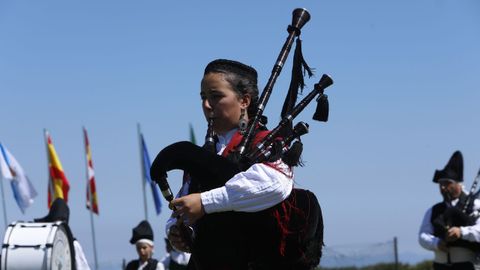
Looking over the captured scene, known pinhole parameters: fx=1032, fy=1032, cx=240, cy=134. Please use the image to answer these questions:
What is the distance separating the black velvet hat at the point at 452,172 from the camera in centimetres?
Answer: 1121

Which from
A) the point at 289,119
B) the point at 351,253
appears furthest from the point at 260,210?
the point at 351,253

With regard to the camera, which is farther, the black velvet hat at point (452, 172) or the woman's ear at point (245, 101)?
the black velvet hat at point (452, 172)

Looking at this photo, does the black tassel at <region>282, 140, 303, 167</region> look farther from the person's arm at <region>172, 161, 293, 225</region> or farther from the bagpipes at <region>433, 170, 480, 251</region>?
the bagpipes at <region>433, 170, 480, 251</region>

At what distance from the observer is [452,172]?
36.9ft

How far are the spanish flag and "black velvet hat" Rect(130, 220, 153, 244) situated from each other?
21.8ft

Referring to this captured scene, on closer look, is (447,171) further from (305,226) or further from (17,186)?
(17,186)

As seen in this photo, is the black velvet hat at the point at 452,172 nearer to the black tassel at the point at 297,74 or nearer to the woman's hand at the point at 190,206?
the black tassel at the point at 297,74

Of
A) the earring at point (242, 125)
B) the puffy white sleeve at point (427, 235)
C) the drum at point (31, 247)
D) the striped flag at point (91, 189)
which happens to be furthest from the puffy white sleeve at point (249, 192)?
the striped flag at point (91, 189)

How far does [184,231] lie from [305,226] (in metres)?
0.52

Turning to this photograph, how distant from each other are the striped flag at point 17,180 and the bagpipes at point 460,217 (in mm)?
9614

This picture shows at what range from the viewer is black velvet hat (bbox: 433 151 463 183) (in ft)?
36.8

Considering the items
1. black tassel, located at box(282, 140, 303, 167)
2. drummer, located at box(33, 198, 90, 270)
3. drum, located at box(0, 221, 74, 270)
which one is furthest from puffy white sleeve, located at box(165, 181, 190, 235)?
drummer, located at box(33, 198, 90, 270)

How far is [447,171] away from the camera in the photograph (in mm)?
11219

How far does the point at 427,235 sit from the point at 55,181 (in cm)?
1037
